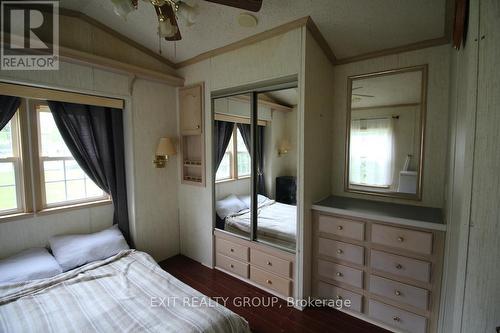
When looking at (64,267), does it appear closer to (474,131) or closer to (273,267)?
(273,267)

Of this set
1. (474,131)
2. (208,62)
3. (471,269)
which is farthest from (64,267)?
Result: (474,131)

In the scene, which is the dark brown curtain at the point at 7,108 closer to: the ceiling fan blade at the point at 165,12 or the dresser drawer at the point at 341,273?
the ceiling fan blade at the point at 165,12

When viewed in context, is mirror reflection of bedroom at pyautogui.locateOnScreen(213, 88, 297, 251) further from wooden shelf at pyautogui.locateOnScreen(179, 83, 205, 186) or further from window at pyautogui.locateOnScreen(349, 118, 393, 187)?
window at pyautogui.locateOnScreen(349, 118, 393, 187)

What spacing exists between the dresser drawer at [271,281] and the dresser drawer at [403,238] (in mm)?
898

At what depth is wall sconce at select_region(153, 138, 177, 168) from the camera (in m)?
2.63

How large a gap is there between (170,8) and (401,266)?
2.41m

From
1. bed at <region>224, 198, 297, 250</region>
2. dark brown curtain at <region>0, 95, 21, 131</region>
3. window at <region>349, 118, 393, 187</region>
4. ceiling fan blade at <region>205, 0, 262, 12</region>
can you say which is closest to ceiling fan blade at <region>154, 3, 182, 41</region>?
ceiling fan blade at <region>205, 0, 262, 12</region>

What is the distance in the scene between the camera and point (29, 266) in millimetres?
1878

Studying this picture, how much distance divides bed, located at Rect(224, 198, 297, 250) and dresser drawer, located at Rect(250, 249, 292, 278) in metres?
0.14

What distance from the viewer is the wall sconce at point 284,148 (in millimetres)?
2156

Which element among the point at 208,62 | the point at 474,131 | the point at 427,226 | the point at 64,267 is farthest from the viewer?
the point at 208,62

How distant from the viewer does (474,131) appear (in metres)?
0.90

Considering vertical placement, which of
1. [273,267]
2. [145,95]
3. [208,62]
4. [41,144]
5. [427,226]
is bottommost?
[273,267]

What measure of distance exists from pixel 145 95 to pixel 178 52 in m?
0.62
